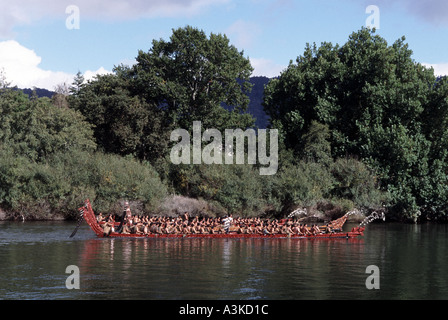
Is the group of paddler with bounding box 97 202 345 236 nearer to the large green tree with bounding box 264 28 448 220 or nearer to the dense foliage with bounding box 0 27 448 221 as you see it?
the dense foliage with bounding box 0 27 448 221

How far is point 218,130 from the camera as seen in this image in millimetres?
67125

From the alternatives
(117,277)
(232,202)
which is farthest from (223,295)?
(232,202)

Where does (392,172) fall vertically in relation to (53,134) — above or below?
below

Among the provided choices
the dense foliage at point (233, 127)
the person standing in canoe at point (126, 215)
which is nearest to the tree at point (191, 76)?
the dense foliage at point (233, 127)

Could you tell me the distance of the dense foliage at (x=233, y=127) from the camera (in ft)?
186

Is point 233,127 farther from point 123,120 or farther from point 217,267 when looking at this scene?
point 217,267

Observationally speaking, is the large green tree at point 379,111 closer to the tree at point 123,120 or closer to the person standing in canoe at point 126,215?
the tree at point 123,120

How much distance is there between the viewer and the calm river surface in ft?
79.5

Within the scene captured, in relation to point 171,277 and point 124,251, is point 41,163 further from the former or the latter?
point 171,277

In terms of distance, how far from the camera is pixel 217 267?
1187 inches

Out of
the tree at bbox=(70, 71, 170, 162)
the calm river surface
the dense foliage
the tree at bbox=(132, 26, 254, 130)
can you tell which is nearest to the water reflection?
the calm river surface

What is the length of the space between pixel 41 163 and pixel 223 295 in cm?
3997

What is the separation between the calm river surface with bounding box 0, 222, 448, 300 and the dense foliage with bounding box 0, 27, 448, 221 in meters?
12.8
